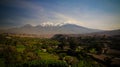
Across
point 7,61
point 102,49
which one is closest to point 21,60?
point 7,61

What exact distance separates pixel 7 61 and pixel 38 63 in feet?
6.23

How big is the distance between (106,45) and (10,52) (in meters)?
9.48

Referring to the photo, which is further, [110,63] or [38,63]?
[110,63]

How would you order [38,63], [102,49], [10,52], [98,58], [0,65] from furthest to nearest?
1. [102,49]
2. [98,58]
3. [10,52]
4. [38,63]
5. [0,65]

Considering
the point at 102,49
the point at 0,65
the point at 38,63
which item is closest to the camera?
the point at 0,65

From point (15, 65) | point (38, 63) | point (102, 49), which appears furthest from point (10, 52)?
point (102, 49)

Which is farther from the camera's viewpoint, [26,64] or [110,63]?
[110,63]

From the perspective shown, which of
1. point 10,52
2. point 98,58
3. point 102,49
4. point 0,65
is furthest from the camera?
point 102,49

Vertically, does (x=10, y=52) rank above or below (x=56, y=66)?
above

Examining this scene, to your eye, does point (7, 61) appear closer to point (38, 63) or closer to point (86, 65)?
point (38, 63)

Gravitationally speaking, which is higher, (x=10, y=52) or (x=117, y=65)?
(x=10, y=52)

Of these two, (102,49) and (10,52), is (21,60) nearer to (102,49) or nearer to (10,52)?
(10,52)

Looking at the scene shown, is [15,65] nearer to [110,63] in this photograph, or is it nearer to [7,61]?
[7,61]

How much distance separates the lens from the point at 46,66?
9305mm
